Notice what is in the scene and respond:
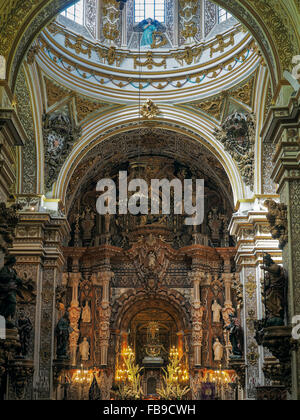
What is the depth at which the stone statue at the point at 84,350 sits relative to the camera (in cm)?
2184

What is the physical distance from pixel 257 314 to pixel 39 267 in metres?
5.82

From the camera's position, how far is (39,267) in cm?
1761

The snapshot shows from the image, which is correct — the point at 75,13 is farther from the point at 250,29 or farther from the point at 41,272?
the point at 250,29

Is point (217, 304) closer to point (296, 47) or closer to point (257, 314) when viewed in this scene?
point (257, 314)

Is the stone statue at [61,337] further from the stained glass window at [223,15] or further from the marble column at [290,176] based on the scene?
the stained glass window at [223,15]

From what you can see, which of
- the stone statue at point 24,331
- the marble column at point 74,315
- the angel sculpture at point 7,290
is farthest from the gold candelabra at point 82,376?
the angel sculpture at point 7,290

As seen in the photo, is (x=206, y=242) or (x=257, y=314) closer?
(x=257, y=314)

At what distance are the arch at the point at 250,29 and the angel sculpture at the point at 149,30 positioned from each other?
7.45 meters

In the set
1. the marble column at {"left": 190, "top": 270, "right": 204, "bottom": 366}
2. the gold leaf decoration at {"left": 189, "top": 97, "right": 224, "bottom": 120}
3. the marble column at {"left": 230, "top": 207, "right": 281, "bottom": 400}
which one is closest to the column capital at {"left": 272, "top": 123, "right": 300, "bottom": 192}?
the marble column at {"left": 230, "top": 207, "right": 281, "bottom": 400}

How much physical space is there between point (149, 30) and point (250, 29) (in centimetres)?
794

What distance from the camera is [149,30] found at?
20656 mm
